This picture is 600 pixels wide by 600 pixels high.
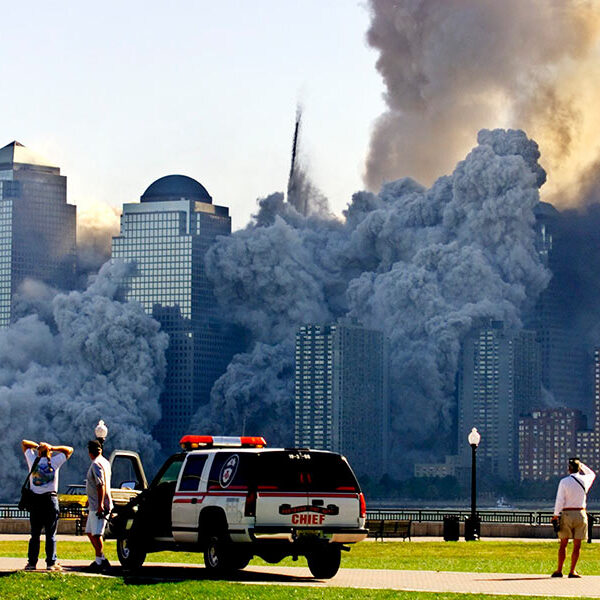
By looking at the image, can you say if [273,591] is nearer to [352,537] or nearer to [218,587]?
[218,587]

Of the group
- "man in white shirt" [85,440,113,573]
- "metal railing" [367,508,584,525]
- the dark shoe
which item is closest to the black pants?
"man in white shirt" [85,440,113,573]

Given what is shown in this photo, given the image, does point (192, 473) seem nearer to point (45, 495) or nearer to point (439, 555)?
point (45, 495)

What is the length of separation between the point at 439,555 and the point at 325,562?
1635cm

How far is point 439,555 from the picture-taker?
55.9 m

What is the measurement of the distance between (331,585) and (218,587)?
2.40 m

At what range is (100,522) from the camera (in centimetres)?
4050

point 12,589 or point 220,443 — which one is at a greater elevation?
point 220,443

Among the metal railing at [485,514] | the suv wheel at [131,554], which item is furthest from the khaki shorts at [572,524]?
the metal railing at [485,514]

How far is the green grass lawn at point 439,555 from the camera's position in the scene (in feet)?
150

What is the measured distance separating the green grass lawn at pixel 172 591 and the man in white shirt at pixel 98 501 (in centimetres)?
238

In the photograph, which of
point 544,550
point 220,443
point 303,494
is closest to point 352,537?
point 303,494

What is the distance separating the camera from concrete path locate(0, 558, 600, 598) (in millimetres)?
36781

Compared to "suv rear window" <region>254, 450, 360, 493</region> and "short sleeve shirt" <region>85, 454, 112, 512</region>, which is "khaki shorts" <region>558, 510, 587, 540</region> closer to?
"suv rear window" <region>254, 450, 360, 493</region>

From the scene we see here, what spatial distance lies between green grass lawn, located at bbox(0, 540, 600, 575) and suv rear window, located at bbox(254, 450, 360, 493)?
5059 mm
